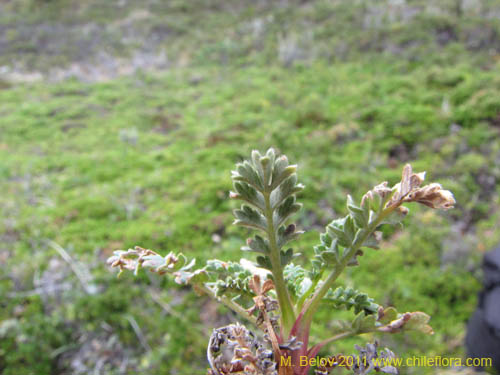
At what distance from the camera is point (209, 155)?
15.0 ft

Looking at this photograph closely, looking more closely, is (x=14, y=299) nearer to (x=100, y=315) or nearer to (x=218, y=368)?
(x=100, y=315)

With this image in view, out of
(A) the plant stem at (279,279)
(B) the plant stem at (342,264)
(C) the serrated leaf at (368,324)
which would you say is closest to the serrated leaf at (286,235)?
(A) the plant stem at (279,279)

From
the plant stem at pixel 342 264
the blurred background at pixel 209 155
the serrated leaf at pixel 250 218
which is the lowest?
the blurred background at pixel 209 155

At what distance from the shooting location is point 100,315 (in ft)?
8.65

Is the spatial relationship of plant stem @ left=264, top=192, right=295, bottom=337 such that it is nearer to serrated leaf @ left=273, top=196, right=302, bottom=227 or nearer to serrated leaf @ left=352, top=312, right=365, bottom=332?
serrated leaf @ left=273, top=196, right=302, bottom=227

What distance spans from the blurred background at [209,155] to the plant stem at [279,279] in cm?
179

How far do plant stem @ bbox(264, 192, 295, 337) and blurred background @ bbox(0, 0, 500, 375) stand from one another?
179 centimetres

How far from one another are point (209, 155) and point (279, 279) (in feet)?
12.7

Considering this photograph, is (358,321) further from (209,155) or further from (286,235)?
Answer: (209,155)

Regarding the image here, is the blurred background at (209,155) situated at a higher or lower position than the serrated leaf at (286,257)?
lower

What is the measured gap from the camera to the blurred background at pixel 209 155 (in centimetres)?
262

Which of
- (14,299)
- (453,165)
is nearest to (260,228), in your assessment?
(14,299)

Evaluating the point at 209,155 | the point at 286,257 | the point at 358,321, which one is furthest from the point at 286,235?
the point at 209,155

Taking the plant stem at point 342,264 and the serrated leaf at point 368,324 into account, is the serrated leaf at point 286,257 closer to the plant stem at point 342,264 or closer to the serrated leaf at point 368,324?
the plant stem at point 342,264
